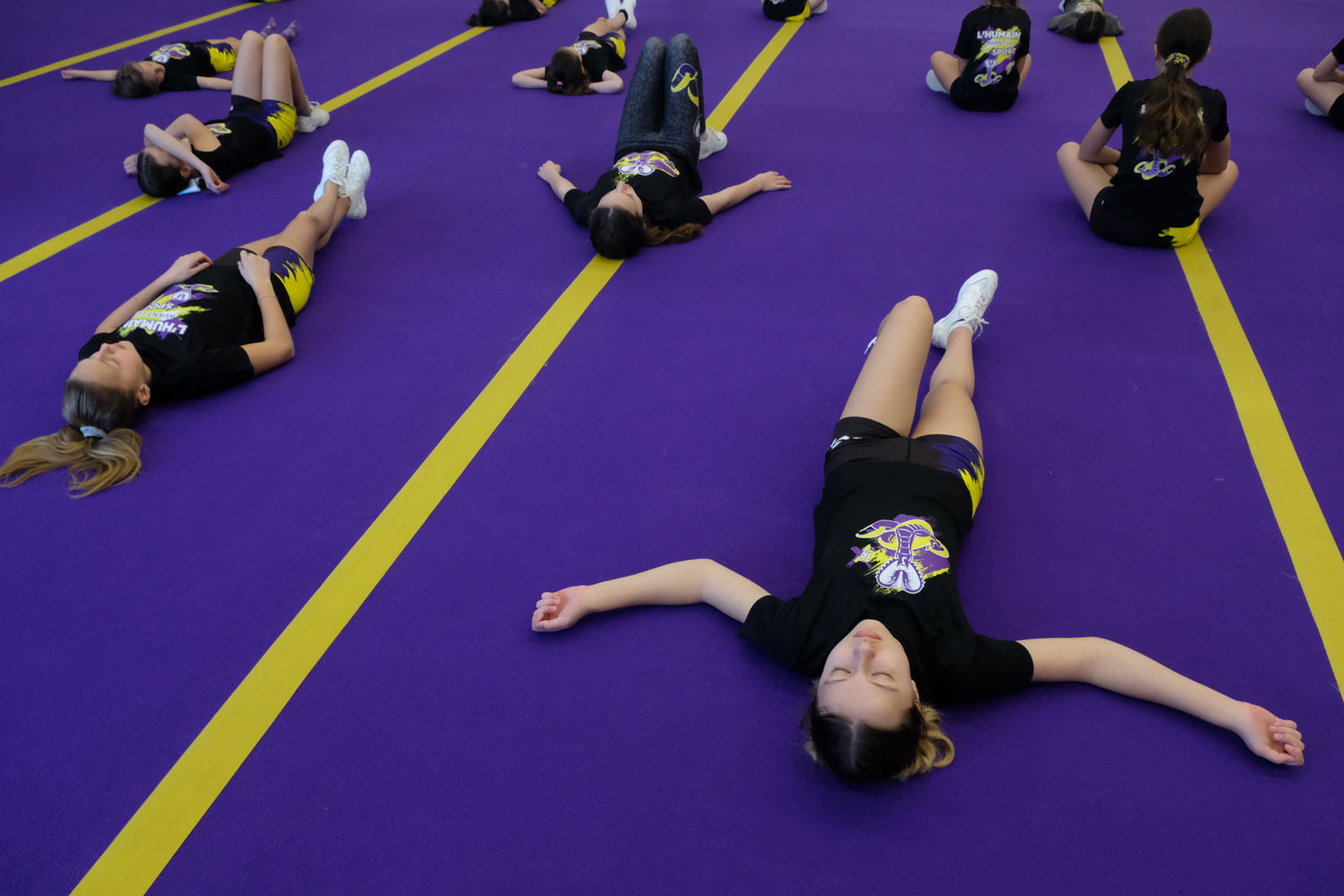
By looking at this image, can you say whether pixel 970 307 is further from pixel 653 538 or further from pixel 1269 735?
pixel 1269 735

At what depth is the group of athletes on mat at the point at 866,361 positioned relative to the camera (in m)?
2.16

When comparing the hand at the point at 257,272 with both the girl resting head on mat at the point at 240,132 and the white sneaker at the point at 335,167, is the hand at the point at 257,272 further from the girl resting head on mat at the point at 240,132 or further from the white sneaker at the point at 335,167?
the girl resting head on mat at the point at 240,132

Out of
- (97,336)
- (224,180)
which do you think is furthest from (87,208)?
(97,336)

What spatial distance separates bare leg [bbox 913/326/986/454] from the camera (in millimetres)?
2828

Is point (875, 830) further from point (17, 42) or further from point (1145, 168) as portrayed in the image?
point (17, 42)

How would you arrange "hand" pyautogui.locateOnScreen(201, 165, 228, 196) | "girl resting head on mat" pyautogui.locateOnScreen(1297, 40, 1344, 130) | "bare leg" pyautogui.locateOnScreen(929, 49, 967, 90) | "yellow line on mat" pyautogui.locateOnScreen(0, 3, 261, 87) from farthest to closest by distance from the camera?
"yellow line on mat" pyautogui.locateOnScreen(0, 3, 261, 87)
"bare leg" pyautogui.locateOnScreen(929, 49, 967, 90)
"girl resting head on mat" pyautogui.locateOnScreen(1297, 40, 1344, 130)
"hand" pyautogui.locateOnScreen(201, 165, 228, 196)

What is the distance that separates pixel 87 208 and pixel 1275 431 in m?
5.76

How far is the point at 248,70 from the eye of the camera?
5363 millimetres

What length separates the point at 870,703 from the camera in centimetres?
197

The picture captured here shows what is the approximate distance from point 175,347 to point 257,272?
55 centimetres

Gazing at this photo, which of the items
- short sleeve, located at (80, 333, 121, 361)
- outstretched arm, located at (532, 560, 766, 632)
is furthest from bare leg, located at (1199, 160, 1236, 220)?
short sleeve, located at (80, 333, 121, 361)

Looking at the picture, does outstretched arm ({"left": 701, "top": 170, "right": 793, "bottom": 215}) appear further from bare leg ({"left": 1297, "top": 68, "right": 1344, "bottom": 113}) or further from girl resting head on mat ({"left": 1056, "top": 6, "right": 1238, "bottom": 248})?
bare leg ({"left": 1297, "top": 68, "right": 1344, "bottom": 113})

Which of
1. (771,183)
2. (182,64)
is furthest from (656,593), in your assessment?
(182,64)

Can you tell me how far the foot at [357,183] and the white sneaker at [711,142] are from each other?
1.86 meters
